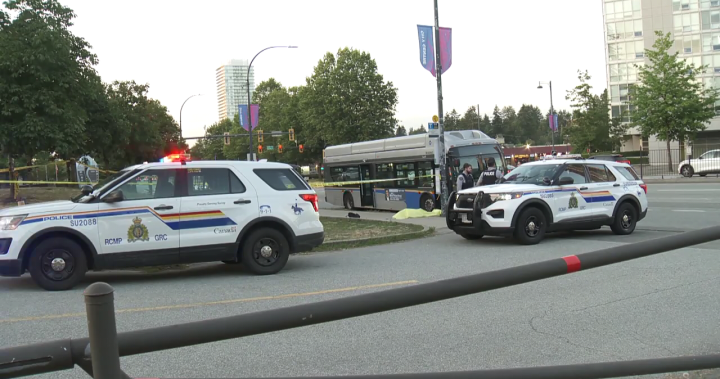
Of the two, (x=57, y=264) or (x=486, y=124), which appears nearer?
(x=57, y=264)

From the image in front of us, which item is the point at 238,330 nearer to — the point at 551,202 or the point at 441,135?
the point at 551,202

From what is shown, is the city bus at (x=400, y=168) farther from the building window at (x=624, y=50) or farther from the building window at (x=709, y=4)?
the building window at (x=624, y=50)

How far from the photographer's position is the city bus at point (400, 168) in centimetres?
2062

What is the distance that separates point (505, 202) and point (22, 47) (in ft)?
75.9

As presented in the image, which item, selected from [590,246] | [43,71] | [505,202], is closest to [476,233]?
[505,202]

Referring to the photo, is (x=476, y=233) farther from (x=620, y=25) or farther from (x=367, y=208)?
(x=620, y=25)

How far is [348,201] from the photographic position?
25.6 metres

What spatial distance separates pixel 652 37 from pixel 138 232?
239 ft

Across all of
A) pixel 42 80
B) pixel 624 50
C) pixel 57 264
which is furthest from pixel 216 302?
pixel 624 50

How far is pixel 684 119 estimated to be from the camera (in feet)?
133

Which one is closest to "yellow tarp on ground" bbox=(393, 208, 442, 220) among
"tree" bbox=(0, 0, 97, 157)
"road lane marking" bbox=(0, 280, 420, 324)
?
"road lane marking" bbox=(0, 280, 420, 324)

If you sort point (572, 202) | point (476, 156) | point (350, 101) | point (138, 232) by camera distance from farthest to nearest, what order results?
point (350, 101)
point (476, 156)
point (572, 202)
point (138, 232)

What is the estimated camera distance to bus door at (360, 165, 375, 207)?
947 inches

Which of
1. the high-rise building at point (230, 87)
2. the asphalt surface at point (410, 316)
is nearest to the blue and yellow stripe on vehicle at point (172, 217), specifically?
the asphalt surface at point (410, 316)
